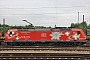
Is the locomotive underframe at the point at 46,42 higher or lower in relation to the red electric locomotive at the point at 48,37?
lower

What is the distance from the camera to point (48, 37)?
2891cm

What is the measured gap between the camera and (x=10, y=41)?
29.0 metres

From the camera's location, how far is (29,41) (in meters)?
29.1

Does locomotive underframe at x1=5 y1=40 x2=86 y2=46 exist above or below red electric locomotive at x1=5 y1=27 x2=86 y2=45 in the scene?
below

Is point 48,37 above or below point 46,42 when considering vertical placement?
above

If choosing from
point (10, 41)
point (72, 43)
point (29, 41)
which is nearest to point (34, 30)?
point (29, 41)

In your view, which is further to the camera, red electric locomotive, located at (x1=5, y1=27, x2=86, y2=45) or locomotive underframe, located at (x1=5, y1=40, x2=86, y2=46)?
red electric locomotive, located at (x1=5, y1=27, x2=86, y2=45)

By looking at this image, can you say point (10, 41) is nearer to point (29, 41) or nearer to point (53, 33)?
point (29, 41)

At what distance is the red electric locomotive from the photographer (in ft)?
93.8

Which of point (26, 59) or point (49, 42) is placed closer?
point (26, 59)

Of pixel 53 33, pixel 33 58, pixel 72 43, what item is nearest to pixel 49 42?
pixel 53 33

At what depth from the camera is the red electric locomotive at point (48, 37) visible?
1126 inches

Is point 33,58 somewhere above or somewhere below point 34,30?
below

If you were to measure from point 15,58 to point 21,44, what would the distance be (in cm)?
1527
